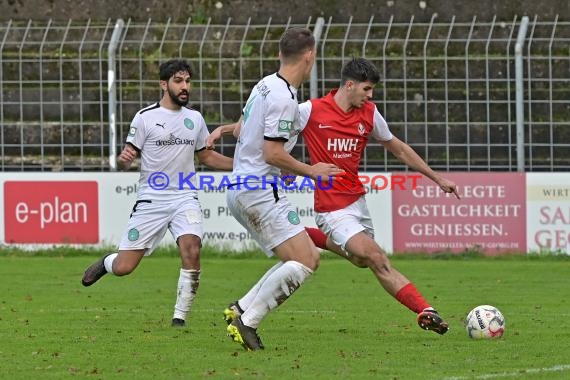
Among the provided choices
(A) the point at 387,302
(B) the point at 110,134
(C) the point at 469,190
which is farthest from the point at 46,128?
(A) the point at 387,302

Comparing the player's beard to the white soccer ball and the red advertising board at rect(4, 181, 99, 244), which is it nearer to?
the white soccer ball

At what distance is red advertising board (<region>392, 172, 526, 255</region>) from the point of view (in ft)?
63.3

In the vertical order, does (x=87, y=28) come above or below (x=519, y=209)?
above

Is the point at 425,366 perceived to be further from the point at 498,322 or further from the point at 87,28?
the point at 87,28

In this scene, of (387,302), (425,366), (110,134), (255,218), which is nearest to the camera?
(425,366)

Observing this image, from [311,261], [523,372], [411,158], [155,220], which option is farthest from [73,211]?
[523,372]

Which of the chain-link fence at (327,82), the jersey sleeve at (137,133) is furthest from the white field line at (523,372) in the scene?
the chain-link fence at (327,82)

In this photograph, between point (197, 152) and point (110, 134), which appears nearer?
point (197, 152)

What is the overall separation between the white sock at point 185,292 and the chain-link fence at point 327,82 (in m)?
8.56

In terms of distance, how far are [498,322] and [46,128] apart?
38.6 feet

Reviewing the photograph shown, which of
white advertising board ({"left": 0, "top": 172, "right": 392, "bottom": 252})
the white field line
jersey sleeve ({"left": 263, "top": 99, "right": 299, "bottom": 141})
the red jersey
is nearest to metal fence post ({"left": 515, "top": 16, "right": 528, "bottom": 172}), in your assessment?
white advertising board ({"left": 0, "top": 172, "right": 392, "bottom": 252})

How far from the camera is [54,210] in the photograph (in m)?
20.4

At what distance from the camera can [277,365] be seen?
357 inches

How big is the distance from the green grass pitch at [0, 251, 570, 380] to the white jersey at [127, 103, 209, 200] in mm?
1111
